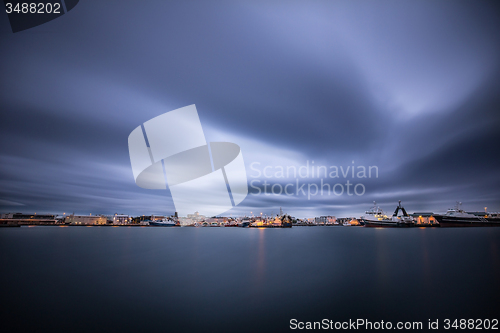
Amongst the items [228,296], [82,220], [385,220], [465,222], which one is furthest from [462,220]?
[82,220]

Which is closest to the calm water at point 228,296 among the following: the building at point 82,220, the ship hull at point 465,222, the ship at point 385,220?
the ship at point 385,220

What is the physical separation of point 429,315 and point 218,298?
37.4 feet

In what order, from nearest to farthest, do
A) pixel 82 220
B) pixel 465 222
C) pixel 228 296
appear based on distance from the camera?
pixel 228 296
pixel 465 222
pixel 82 220

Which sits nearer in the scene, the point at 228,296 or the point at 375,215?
the point at 228,296

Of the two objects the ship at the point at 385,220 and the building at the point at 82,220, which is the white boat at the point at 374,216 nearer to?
the ship at the point at 385,220

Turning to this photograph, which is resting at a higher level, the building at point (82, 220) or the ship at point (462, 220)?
the ship at point (462, 220)

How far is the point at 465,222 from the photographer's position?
320 feet

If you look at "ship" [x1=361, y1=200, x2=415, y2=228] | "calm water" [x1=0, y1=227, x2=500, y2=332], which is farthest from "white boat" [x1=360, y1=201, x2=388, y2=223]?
"calm water" [x1=0, y1=227, x2=500, y2=332]

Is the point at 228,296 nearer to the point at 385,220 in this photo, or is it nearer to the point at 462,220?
the point at 385,220

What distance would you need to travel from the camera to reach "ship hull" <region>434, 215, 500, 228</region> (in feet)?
320

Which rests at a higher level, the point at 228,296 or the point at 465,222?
the point at 228,296

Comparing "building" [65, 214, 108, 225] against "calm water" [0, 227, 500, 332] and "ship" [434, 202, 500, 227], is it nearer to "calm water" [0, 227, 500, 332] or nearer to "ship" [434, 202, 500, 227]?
"calm water" [0, 227, 500, 332]

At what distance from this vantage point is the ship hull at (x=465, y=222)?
3841 inches

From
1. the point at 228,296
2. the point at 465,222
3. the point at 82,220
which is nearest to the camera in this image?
the point at 228,296
